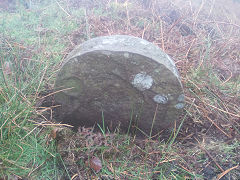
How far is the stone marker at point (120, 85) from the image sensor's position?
6.59ft

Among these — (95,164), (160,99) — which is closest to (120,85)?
(160,99)

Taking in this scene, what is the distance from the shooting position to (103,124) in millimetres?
1897

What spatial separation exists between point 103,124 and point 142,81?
0.54m

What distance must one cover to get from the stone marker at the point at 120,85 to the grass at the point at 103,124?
0.20 meters

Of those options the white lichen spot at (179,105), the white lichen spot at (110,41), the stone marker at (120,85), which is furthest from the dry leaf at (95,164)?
the white lichen spot at (110,41)

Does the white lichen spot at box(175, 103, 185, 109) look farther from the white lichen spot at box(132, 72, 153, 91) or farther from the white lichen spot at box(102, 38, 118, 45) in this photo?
the white lichen spot at box(102, 38, 118, 45)

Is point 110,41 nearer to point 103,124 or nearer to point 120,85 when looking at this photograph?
point 120,85

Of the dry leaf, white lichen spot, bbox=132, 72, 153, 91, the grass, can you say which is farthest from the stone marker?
the dry leaf

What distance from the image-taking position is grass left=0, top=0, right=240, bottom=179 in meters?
1.83

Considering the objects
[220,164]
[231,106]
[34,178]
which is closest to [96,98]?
[34,178]

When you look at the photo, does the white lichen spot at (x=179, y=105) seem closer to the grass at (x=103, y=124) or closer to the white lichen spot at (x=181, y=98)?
the white lichen spot at (x=181, y=98)

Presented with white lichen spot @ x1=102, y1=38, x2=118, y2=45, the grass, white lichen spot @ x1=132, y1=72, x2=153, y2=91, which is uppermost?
white lichen spot @ x1=102, y1=38, x2=118, y2=45

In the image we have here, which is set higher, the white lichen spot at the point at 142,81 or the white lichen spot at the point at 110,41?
the white lichen spot at the point at 110,41

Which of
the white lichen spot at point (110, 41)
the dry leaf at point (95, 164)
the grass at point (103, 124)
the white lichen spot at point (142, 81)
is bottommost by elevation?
the dry leaf at point (95, 164)
